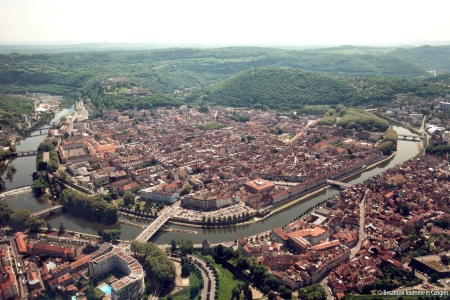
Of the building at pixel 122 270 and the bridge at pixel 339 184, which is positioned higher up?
the building at pixel 122 270

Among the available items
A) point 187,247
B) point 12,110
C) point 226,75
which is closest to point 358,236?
point 187,247

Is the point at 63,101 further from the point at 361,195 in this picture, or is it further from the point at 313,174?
the point at 361,195

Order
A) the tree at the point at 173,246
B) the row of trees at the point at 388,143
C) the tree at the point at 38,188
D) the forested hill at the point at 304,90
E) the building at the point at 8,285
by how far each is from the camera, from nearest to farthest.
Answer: the building at the point at 8,285, the tree at the point at 173,246, the tree at the point at 38,188, the row of trees at the point at 388,143, the forested hill at the point at 304,90

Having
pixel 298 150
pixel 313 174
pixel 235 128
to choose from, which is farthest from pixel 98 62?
pixel 313 174

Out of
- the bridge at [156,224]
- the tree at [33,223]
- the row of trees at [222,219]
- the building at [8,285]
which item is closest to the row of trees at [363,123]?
the row of trees at [222,219]

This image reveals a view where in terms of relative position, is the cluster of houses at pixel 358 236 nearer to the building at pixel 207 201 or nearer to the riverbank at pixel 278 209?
the riverbank at pixel 278 209

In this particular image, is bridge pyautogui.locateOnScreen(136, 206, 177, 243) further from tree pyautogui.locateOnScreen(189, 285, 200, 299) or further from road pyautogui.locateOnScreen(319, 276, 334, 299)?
road pyautogui.locateOnScreen(319, 276, 334, 299)
